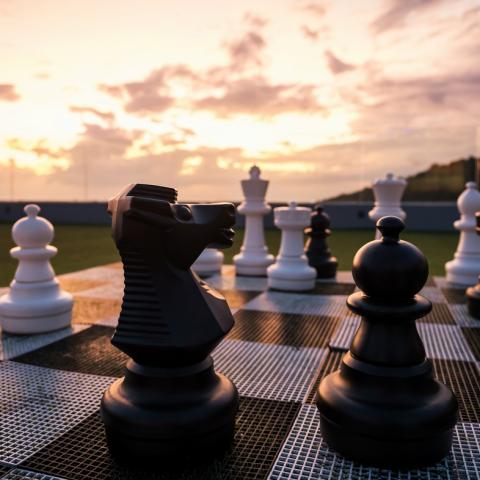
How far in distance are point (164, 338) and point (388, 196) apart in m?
3.25

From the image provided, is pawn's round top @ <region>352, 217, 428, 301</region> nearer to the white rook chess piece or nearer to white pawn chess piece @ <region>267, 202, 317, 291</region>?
white pawn chess piece @ <region>267, 202, 317, 291</region>

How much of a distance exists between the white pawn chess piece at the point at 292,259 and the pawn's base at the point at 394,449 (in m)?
2.62

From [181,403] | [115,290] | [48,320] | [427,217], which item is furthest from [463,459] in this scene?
[427,217]

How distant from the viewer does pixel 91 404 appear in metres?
1.74

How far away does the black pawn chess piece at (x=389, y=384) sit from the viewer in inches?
53.2

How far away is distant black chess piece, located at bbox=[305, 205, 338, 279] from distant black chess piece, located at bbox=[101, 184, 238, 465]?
3241mm

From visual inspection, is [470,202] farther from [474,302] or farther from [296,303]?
[296,303]

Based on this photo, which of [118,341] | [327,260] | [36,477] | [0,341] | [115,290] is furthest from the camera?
[327,260]

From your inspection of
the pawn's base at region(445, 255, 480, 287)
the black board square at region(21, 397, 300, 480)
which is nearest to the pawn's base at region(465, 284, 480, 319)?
the pawn's base at region(445, 255, 480, 287)

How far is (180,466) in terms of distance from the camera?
1.34m

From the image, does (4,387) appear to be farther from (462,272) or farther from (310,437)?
(462,272)

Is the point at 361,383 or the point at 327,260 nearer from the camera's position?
the point at 361,383

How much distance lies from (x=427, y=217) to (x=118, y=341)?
37.0ft

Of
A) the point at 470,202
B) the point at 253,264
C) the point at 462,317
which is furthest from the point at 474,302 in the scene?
the point at 253,264
